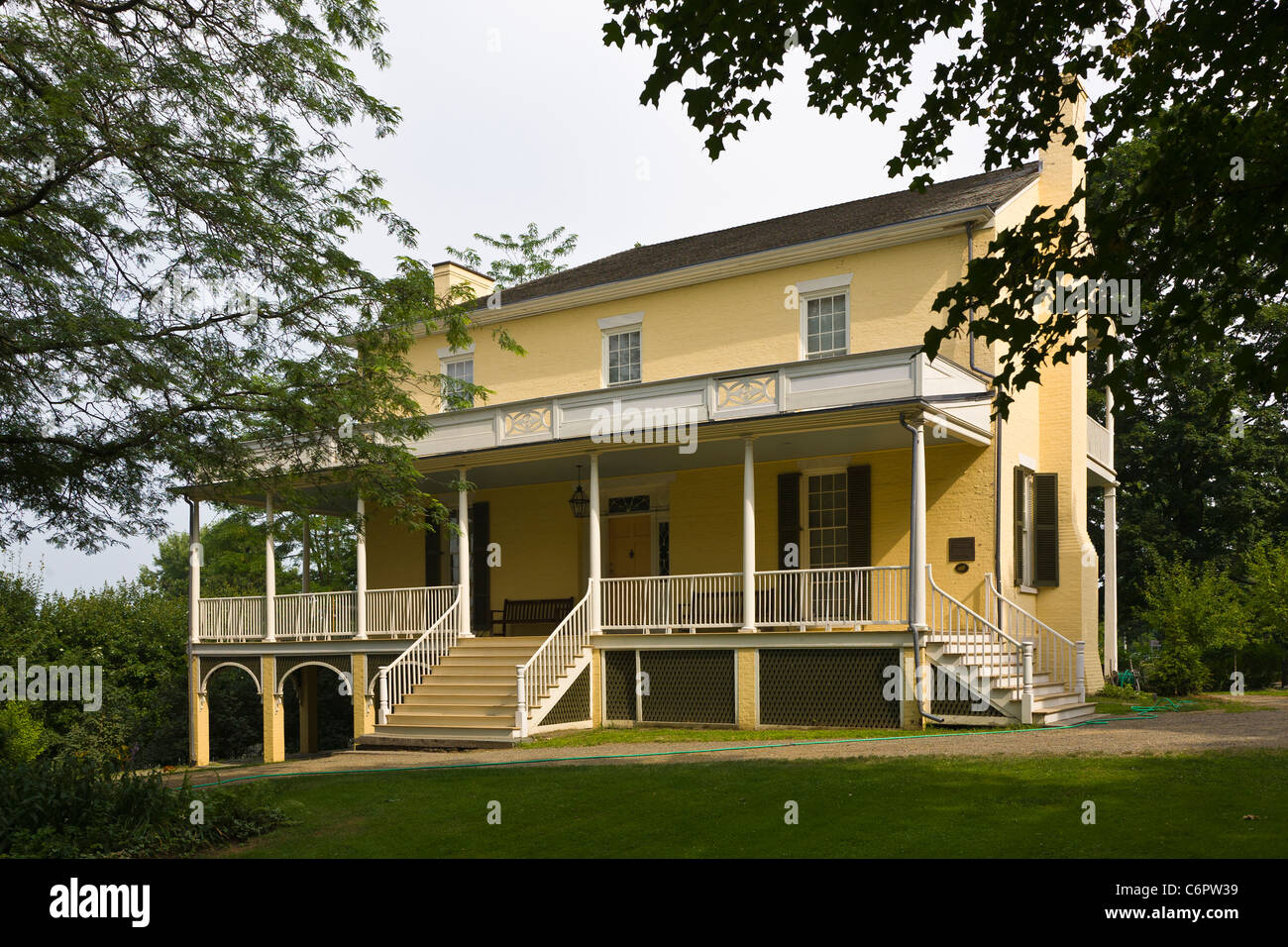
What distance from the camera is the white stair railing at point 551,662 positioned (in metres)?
17.3

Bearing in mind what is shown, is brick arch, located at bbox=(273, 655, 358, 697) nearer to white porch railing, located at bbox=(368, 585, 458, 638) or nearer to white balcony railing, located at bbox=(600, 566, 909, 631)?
white porch railing, located at bbox=(368, 585, 458, 638)

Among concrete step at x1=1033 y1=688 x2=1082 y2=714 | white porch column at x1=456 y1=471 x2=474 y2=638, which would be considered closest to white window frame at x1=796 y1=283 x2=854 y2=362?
white porch column at x1=456 y1=471 x2=474 y2=638

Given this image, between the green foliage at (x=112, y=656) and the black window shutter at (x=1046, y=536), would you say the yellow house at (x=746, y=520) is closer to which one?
the black window shutter at (x=1046, y=536)

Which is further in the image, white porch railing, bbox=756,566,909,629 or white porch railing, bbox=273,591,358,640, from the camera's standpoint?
white porch railing, bbox=273,591,358,640

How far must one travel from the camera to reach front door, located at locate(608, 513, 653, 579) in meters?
23.6

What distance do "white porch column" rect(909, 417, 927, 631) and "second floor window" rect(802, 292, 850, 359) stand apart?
478 centimetres

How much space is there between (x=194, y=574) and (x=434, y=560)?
496 centimetres

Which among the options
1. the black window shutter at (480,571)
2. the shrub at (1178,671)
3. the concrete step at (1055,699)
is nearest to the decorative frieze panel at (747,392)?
the concrete step at (1055,699)

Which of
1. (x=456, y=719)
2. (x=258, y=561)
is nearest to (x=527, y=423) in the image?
(x=456, y=719)

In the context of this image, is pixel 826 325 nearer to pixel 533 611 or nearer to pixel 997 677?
pixel 997 677

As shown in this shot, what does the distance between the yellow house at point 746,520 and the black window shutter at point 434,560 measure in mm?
85
